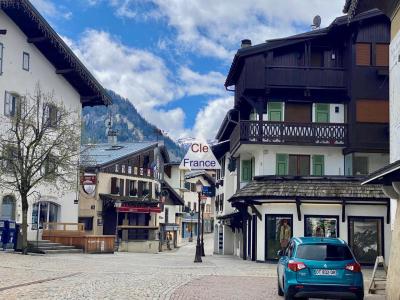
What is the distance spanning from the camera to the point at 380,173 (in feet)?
46.7

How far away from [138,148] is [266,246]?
34.4 meters

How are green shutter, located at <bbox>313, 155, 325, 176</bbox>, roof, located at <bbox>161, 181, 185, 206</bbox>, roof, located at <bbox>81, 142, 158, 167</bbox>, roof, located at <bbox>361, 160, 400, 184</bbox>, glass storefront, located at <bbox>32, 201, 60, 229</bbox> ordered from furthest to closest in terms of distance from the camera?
roof, located at <bbox>161, 181, 185, 206</bbox> → roof, located at <bbox>81, 142, 158, 167</bbox> → glass storefront, located at <bbox>32, 201, 60, 229</bbox> → green shutter, located at <bbox>313, 155, 325, 176</bbox> → roof, located at <bbox>361, 160, 400, 184</bbox>

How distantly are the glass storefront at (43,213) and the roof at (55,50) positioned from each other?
7258 millimetres

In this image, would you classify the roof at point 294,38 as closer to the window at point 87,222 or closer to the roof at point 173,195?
the window at point 87,222

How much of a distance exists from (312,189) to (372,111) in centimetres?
587

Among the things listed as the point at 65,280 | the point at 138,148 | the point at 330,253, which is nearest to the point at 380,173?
the point at 330,253

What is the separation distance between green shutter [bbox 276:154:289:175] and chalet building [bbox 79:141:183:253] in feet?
68.5

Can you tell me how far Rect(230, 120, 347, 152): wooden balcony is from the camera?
33.9m

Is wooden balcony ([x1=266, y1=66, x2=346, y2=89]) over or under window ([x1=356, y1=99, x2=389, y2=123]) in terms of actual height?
over

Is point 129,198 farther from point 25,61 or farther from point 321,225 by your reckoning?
point 321,225

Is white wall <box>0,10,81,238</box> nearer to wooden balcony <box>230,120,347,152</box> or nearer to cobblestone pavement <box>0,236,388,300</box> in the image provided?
wooden balcony <box>230,120,347,152</box>

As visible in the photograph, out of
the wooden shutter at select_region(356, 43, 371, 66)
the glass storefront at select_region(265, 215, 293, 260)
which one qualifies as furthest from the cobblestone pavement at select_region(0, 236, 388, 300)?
the wooden shutter at select_region(356, 43, 371, 66)

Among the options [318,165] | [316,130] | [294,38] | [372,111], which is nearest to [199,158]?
[316,130]

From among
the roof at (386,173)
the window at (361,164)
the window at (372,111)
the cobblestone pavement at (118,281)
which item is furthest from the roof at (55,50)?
the roof at (386,173)
